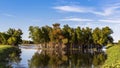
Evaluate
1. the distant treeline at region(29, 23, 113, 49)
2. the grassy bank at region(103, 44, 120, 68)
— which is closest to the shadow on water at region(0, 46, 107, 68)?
the grassy bank at region(103, 44, 120, 68)

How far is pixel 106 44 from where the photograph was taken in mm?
145625

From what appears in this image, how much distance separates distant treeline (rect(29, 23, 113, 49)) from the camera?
472ft

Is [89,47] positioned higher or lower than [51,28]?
lower

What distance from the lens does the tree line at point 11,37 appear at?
146000 mm

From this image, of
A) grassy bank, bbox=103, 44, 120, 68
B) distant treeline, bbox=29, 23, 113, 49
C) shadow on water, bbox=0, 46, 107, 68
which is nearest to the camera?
grassy bank, bbox=103, 44, 120, 68

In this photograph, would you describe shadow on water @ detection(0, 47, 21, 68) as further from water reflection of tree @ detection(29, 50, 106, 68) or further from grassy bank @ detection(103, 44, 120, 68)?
grassy bank @ detection(103, 44, 120, 68)

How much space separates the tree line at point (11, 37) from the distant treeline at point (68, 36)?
21.4ft

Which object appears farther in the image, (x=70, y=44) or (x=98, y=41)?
(x=70, y=44)

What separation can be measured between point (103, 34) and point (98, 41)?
13.1ft

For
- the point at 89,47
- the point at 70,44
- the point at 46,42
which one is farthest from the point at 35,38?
the point at 89,47

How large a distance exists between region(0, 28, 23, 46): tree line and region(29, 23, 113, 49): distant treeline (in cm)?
653

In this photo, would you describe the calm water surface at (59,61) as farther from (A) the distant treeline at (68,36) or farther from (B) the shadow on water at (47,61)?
(A) the distant treeline at (68,36)

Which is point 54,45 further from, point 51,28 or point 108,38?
point 108,38

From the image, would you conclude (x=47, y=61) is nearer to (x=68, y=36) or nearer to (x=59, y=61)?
(x=59, y=61)
